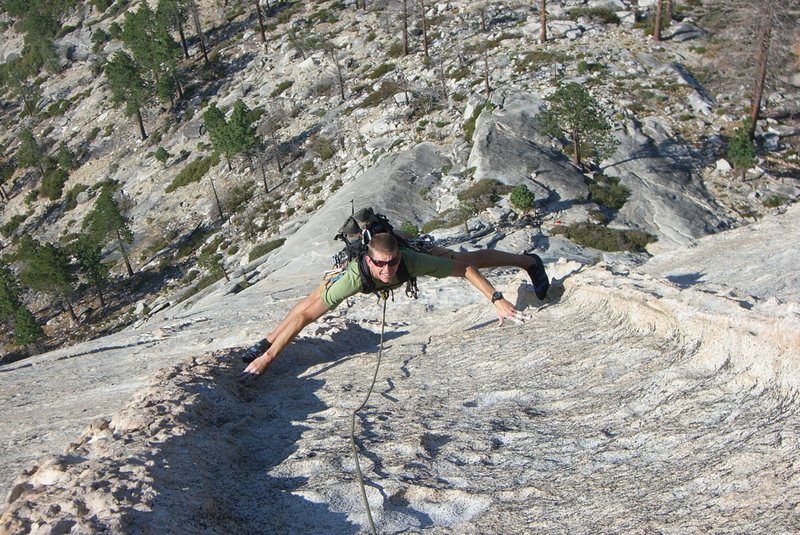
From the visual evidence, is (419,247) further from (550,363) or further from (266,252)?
(266,252)

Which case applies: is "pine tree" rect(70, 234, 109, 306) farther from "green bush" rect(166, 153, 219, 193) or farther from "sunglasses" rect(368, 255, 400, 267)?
"sunglasses" rect(368, 255, 400, 267)

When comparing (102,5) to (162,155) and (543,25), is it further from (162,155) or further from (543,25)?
(543,25)

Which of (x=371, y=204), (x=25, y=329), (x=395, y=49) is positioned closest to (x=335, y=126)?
(x=395, y=49)

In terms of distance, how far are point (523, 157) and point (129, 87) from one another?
55831mm

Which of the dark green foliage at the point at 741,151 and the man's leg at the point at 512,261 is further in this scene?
the dark green foliage at the point at 741,151

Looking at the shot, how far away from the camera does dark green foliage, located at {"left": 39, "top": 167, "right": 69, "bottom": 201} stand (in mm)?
81312

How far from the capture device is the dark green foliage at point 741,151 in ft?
140

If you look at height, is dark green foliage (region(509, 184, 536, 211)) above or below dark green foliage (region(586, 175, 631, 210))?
above

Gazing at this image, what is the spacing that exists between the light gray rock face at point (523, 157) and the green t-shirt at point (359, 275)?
108ft

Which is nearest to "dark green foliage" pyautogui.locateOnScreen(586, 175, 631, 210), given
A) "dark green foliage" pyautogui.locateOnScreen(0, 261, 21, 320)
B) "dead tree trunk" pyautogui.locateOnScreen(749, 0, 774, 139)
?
"dead tree trunk" pyautogui.locateOnScreen(749, 0, 774, 139)

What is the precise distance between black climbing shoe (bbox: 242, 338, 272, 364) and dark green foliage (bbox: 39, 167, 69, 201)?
8154 centimetres

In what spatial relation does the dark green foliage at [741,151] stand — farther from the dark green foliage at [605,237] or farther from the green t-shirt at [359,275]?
the green t-shirt at [359,275]

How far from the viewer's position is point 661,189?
4284 centimetres

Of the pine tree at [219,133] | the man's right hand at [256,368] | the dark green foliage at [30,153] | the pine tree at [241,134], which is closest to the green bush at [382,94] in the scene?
the pine tree at [241,134]
